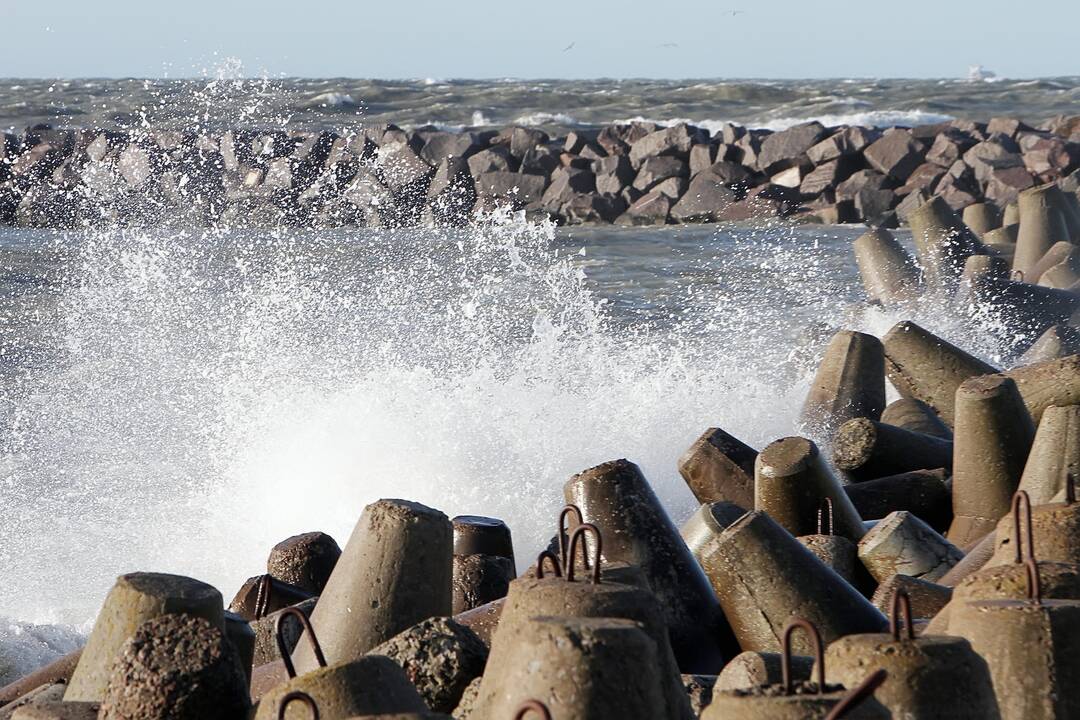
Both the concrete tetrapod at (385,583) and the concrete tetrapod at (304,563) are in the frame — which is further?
the concrete tetrapod at (304,563)

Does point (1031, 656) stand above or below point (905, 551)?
above

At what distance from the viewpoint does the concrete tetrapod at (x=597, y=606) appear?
7.27ft

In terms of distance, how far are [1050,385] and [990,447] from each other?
632 mm

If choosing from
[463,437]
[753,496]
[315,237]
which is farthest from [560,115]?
[753,496]

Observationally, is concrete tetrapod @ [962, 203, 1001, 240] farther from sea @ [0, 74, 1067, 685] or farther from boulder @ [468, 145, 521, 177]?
boulder @ [468, 145, 521, 177]

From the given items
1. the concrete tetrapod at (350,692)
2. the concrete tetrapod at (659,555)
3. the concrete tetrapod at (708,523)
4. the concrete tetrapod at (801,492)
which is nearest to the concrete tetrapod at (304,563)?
the concrete tetrapod at (659,555)

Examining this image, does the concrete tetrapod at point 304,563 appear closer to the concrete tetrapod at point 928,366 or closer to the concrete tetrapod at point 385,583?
the concrete tetrapod at point 385,583

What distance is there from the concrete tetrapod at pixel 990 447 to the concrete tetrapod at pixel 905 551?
1.93ft

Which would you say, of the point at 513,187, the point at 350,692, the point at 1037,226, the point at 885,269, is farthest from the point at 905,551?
the point at 513,187

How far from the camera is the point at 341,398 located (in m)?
7.58

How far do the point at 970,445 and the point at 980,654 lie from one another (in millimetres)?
2267

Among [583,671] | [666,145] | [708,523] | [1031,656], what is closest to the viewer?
[583,671]

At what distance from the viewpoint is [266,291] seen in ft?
39.3

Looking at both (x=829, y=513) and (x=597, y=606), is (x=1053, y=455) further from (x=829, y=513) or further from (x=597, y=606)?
(x=597, y=606)
